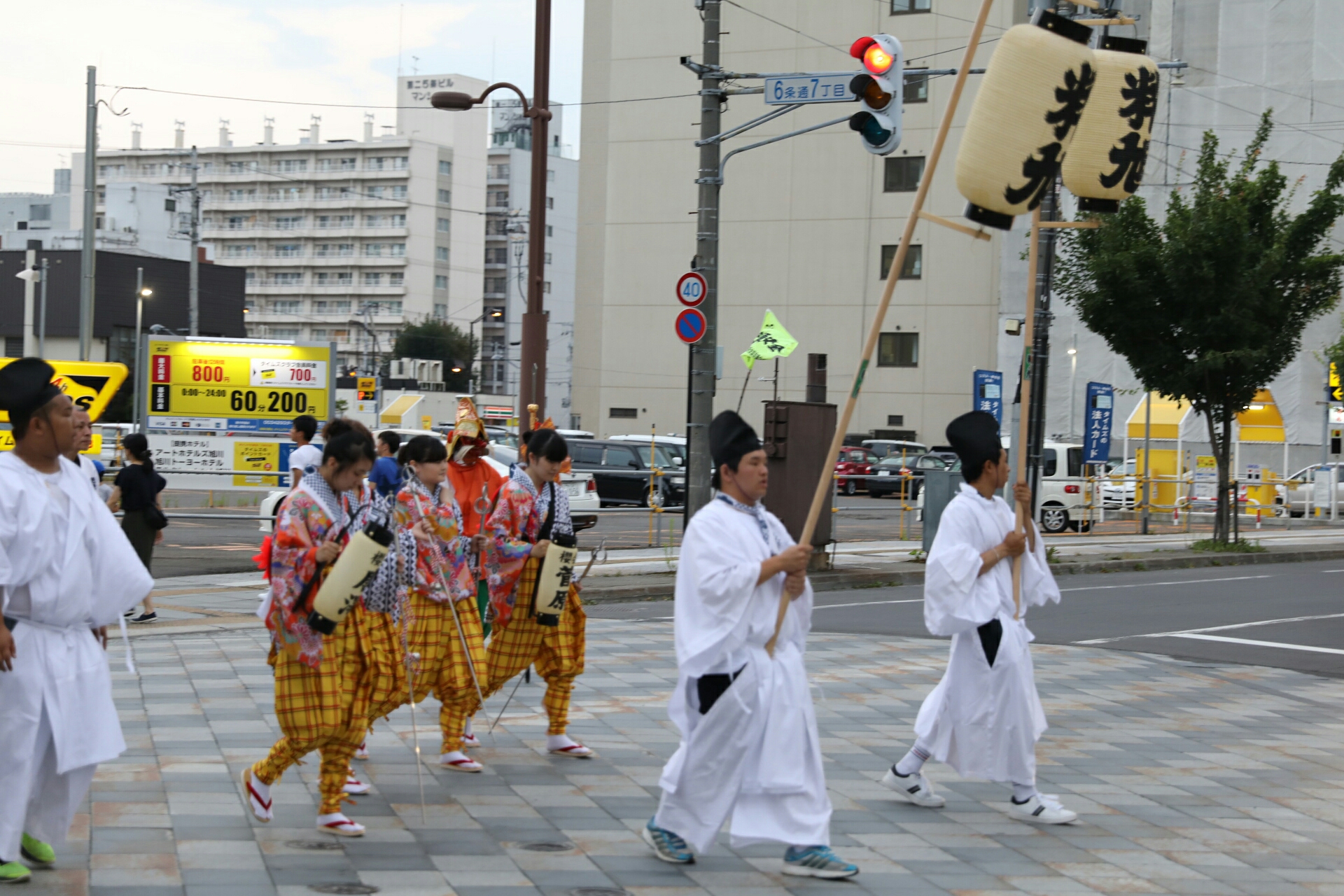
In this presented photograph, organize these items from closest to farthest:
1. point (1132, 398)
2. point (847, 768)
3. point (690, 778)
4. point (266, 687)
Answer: point (690, 778), point (847, 768), point (266, 687), point (1132, 398)

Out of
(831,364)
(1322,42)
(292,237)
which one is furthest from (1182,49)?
(292,237)

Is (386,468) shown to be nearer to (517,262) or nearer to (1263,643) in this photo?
(1263,643)

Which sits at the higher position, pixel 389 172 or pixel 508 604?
pixel 389 172

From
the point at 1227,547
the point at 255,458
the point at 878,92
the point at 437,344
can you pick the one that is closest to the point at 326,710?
the point at 878,92

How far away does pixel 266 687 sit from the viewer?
9211 millimetres

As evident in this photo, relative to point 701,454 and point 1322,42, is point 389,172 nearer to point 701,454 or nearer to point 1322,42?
point 1322,42

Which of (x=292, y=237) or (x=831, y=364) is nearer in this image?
(x=831, y=364)

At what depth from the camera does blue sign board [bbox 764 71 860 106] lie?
47.4 feet

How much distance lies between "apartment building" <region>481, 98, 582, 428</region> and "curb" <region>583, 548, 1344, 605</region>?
72.8 metres

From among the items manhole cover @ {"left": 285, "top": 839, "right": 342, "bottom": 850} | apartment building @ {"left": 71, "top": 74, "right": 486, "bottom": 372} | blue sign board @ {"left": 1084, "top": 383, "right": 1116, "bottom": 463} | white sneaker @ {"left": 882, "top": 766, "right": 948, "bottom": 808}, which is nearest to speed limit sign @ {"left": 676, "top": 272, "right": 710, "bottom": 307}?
white sneaker @ {"left": 882, "top": 766, "right": 948, "bottom": 808}

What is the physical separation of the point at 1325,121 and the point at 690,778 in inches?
1604

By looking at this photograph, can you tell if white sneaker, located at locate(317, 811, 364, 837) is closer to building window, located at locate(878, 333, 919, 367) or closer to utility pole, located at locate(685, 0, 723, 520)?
utility pole, located at locate(685, 0, 723, 520)

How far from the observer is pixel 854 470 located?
42.8 m

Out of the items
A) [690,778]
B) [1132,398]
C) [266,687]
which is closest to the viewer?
[690,778]
